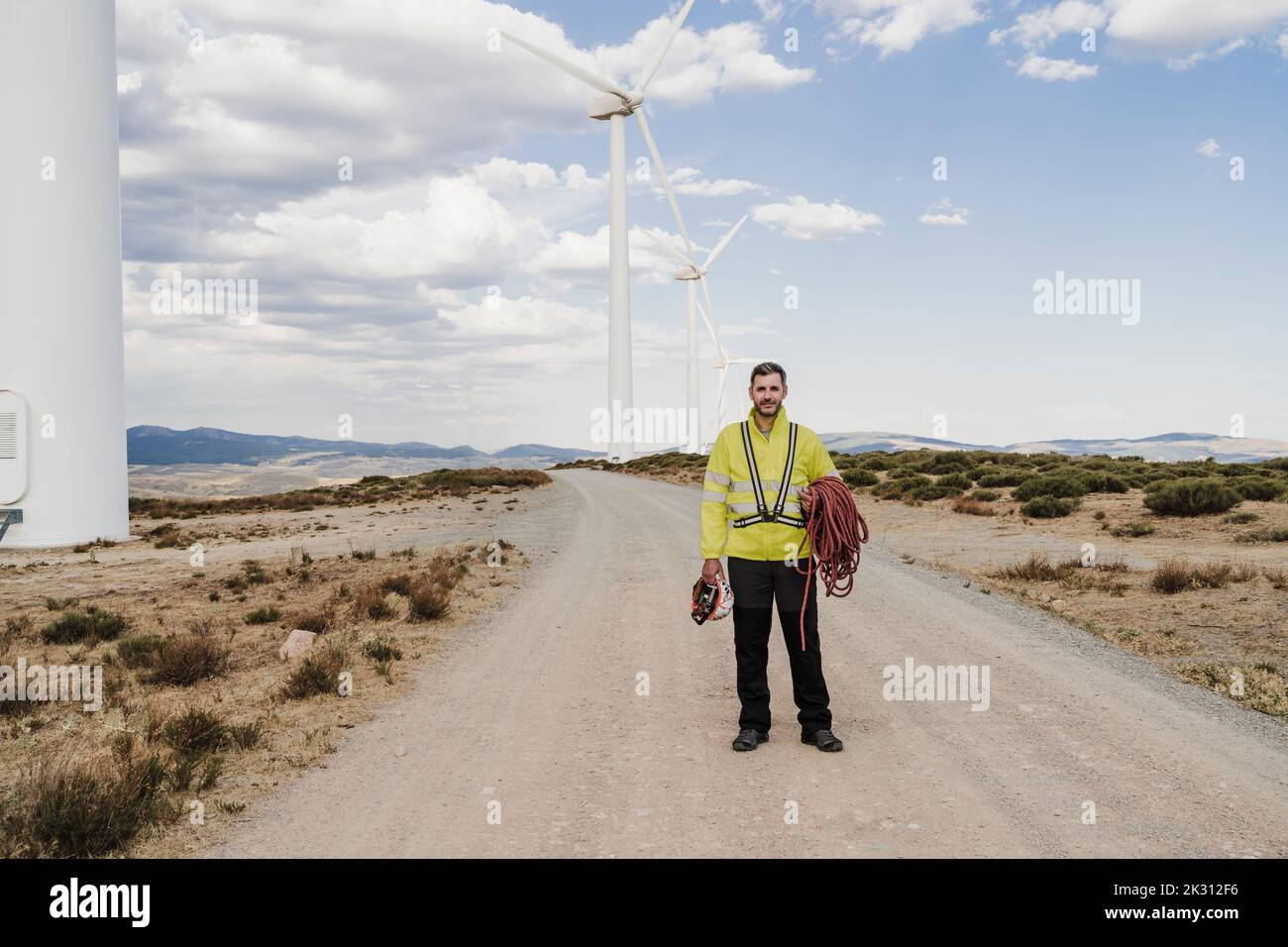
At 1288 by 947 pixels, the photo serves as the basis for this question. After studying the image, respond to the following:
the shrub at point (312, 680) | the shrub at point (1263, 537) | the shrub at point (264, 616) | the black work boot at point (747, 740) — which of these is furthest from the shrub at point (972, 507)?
the shrub at point (312, 680)

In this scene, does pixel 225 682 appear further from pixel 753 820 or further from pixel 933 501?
pixel 933 501

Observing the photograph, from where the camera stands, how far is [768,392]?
20.3ft

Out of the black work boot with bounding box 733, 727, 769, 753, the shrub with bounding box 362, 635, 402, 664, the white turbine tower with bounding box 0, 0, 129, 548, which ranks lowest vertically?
the shrub with bounding box 362, 635, 402, 664

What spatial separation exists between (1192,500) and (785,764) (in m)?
21.3

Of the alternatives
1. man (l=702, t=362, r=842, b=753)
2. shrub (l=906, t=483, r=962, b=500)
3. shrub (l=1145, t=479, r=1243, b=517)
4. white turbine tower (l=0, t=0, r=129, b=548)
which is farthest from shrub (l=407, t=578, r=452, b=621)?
shrub (l=906, t=483, r=962, b=500)

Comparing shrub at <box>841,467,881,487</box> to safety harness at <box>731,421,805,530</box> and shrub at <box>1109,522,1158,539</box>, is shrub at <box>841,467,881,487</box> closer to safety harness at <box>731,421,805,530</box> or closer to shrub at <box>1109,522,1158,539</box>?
shrub at <box>1109,522,1158,539</box>

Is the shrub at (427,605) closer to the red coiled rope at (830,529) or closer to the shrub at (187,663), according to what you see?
the shrub at (187,663)

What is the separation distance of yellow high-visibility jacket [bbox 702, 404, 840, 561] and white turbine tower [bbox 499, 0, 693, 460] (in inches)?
2053

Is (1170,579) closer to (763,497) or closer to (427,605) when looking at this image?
(763,497)

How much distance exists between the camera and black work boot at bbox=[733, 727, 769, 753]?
622 cm

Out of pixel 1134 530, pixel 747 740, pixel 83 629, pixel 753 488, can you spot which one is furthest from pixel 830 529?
pixel 1134 530
